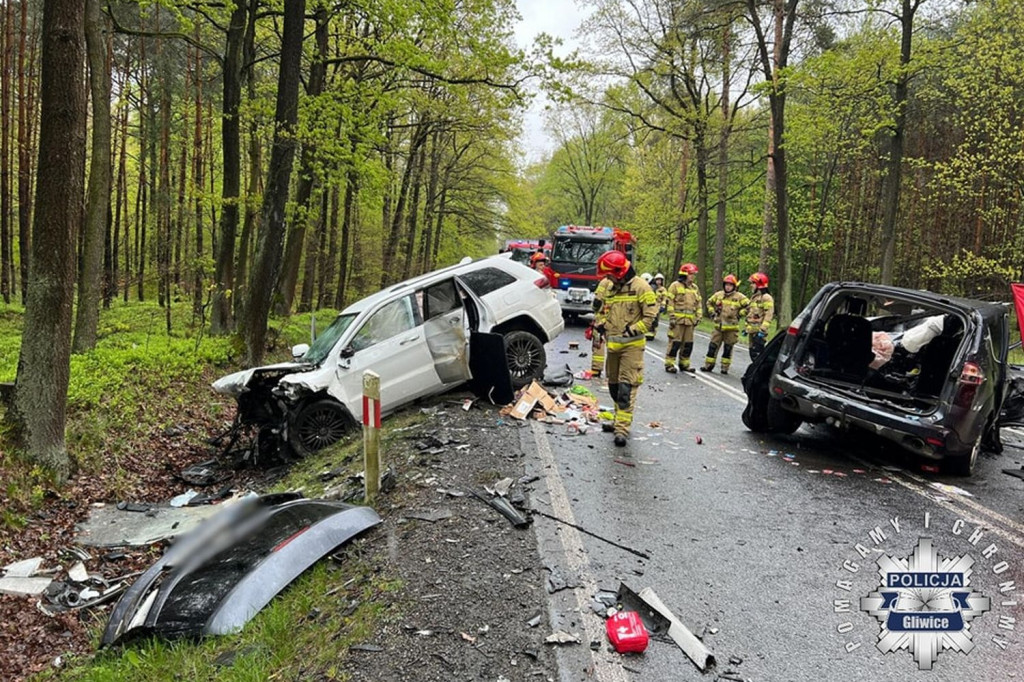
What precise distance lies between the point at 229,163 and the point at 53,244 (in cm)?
775

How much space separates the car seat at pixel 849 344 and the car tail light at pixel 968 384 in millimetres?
1676

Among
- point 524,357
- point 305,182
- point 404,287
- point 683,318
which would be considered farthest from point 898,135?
point 305,182

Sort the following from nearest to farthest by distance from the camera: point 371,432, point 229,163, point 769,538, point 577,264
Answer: point 769,538
point 371,432
point 229,163
point 577,264

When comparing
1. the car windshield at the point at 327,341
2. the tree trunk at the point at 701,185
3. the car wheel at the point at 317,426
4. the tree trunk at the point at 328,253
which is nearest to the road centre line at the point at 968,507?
the car wheel at the point at 317,426

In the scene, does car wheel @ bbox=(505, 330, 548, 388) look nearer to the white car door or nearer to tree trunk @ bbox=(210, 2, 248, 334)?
the white car door

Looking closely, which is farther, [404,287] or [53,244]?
[404,287]

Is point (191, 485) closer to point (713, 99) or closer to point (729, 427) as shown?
point (729, 427)

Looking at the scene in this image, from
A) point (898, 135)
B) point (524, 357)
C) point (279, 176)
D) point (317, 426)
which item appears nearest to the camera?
point (317, 426)

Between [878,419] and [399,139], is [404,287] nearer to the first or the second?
[878,419]

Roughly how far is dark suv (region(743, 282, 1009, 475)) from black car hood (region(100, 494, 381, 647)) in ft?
15.1

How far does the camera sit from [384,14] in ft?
35.0

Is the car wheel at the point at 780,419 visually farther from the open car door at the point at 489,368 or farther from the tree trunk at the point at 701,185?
the tree trunk at the point at 701,185

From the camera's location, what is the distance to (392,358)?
24.5ft

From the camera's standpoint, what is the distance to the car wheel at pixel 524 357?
864cm
